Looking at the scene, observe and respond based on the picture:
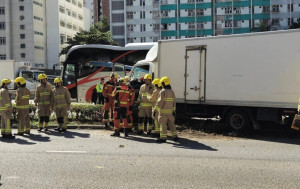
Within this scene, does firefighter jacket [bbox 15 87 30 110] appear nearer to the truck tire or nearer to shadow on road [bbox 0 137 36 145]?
shadow on road [bbox 0 137 36 145]

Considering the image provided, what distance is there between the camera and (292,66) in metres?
10.1

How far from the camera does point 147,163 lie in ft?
23.9

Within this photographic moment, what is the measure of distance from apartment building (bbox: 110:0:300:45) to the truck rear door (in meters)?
51.7

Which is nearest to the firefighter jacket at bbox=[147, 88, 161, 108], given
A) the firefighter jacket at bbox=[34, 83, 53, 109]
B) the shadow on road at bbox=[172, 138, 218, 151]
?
the shadow on road at bbox=[172, 138, 218, 151]

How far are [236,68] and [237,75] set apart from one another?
218mm

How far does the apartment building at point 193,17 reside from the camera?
63.6 meters

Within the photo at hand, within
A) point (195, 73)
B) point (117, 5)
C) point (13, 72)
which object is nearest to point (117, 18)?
point (117, 5)

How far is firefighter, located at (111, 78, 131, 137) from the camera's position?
10.7 m

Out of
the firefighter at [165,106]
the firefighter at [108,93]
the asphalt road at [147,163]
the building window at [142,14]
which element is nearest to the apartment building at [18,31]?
the building window at [142,14]

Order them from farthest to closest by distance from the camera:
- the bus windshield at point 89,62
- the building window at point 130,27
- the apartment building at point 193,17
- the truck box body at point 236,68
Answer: the building window at point 130,27 < the apartment building at point 193,17 < the bus windshield at point 89,62 < the truck box body at point 236,68

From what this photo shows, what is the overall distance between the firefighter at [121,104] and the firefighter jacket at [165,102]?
1387 millimetres

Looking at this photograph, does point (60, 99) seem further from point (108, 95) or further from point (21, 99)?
point (108, 95)

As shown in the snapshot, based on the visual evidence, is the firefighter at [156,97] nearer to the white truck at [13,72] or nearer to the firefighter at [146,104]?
the firefighter at [146,104]

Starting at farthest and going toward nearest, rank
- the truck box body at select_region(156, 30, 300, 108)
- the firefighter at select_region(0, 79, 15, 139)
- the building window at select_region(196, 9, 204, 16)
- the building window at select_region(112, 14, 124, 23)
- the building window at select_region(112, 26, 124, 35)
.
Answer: the building window at select_region(112, 14, 124, 23)
the building window at select_region(112, 26, 124, 35)
the building window at select_region(196, 9, 204, 16)
the firefighter at select_region(0, 79, 15, 139)
the truck box body at select_region(156, 30, 300, 108)
